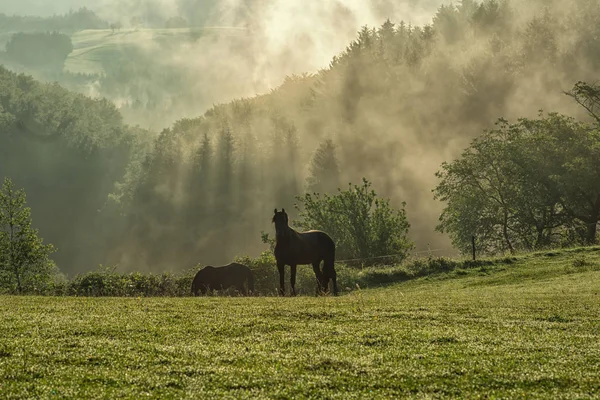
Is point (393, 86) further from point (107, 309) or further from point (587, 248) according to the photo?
point (107, 309)

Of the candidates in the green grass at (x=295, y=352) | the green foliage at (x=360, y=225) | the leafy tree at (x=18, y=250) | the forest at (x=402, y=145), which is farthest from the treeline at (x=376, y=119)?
the green grass at (x=295, y=352)

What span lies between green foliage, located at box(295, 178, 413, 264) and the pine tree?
6081cm

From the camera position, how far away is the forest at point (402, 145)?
6469 centimetres

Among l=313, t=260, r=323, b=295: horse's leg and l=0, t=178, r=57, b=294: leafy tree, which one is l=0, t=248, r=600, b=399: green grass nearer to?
l=313, t=260, r=323, b=295: horse's leg

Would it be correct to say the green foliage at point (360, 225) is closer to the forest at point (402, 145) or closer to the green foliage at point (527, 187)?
the forest at point (402, 145)

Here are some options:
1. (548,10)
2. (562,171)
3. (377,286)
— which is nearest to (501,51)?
(548,10)

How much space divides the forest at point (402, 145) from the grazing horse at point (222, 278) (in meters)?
25.3

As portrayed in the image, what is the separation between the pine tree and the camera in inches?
4852

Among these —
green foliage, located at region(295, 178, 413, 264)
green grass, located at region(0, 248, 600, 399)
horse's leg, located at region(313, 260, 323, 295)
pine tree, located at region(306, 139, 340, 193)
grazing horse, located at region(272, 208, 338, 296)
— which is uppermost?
pine tree, located at region(306, 139, 340, 193)

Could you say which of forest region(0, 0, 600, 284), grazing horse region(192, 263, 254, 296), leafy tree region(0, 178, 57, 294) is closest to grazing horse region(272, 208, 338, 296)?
grazing horse region(192, 263, 254, 296)

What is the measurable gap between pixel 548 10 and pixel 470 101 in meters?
21.8

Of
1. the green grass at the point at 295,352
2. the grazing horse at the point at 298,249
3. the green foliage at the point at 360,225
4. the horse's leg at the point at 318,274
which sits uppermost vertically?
the green foliage at the point at 360,225

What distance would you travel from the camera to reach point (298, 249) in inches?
1091

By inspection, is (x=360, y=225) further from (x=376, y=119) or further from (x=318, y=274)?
Result: (x=376, y=119)
